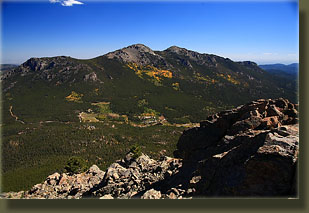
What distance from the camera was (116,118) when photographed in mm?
168250

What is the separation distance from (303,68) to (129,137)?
4462 inches

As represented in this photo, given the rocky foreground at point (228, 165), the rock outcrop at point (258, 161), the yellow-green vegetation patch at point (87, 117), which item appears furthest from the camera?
the yellow-green vegetation patch at point (87, 117)

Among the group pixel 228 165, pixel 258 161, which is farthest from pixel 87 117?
pixel 258 161

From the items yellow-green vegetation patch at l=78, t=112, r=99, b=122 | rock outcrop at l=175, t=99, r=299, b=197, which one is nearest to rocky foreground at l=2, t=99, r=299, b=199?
rock outcrop at l=175, t=99, r=299, b=197

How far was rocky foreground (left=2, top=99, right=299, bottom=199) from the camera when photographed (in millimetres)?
10805

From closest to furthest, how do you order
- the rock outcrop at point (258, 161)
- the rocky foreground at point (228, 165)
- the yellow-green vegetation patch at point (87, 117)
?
the rock outcrop at point (258, 161), the rocky foreground at point (228, 165), the yellow-green vegetation patch at point (87, 117)

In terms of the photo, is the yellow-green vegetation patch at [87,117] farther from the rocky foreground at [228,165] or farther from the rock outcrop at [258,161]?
the rock outcrop at [258,161]

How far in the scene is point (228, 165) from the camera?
43.2 feet

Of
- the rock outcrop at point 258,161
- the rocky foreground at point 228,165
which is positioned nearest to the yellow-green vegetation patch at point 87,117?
the rocky foreground at point 228,165

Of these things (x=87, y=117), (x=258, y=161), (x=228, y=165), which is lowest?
(x=87, y=117)

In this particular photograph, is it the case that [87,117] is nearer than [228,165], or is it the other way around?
[228,165]

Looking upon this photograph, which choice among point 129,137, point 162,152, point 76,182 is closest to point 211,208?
point 76,182

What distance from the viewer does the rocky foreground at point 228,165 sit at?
35.4ft

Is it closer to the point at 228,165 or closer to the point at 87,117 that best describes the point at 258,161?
the point at 228,165
